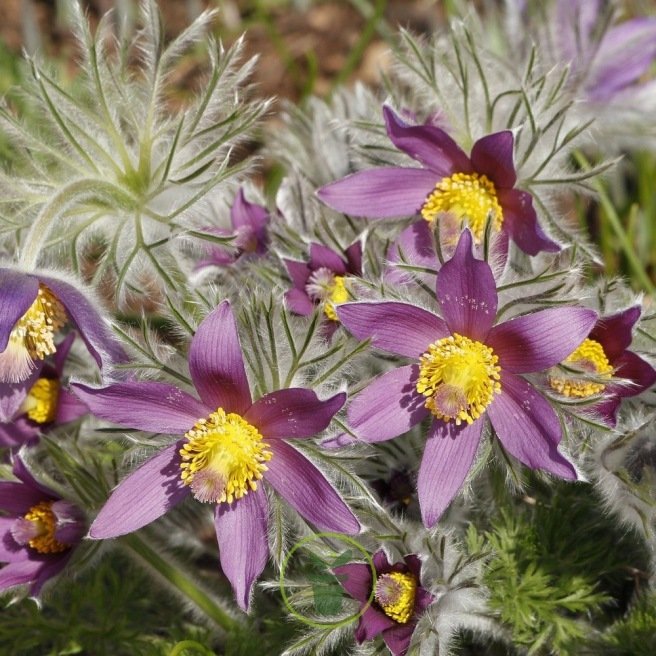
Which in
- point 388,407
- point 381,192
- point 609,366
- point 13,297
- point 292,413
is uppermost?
point 13,297

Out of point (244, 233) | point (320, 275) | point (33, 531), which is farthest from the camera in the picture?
point (244, 233)

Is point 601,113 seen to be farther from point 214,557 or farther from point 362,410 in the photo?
point 214,557

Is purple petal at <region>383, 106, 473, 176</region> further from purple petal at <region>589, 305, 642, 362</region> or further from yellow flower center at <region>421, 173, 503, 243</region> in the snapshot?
purple petal at <region>589, 305, 642, 362</region>

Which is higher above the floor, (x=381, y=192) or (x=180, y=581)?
(x=381, y=192)

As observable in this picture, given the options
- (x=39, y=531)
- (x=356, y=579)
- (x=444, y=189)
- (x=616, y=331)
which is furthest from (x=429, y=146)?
(x=39, y=531)

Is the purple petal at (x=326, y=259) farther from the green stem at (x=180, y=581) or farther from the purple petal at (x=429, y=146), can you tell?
the green stem at (x=180, y=581)

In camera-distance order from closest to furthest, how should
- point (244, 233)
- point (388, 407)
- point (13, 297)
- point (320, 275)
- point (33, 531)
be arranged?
point (13, 297) → point (388, 407) → point (33, 531) → point (320, 275) → point (244, 233)

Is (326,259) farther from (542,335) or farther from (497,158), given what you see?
(542,335)
